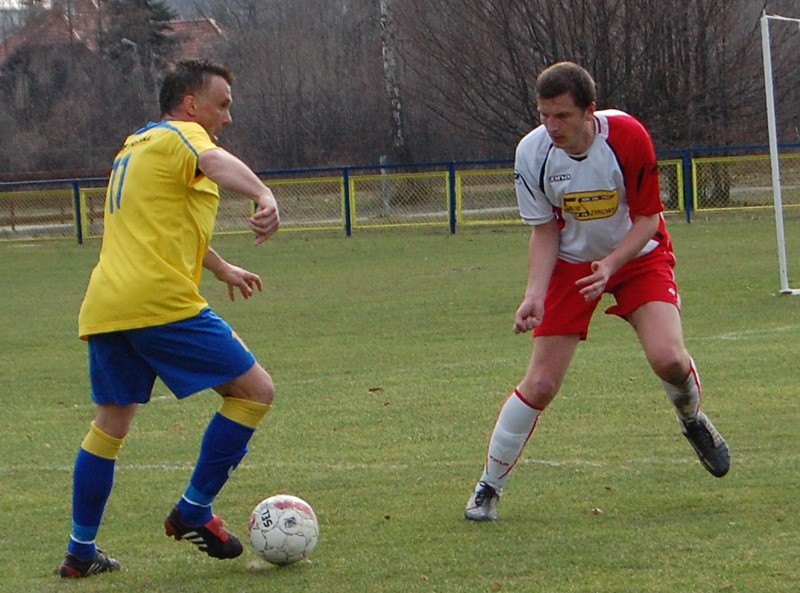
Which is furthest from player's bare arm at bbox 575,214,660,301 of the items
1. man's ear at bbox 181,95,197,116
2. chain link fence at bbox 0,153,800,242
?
chain link fence at bbox 0,153,800,242

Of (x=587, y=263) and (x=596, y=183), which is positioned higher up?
(x=596, y=183)

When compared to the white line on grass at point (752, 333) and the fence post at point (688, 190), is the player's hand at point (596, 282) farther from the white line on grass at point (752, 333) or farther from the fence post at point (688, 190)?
the fence post at point (688, 190)

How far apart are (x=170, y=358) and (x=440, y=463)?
2.23 meters

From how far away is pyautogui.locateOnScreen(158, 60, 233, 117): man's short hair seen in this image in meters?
4.62

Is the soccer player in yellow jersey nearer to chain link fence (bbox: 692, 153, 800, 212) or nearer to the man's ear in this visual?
the man's ear

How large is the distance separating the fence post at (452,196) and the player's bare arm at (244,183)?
21939mm

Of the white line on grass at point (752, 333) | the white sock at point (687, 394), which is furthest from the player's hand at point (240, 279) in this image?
the white line on grass at point (752, 333)

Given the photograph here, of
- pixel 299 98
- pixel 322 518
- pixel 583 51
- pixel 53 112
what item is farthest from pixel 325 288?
pixel 53 112

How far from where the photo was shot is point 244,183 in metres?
4.25

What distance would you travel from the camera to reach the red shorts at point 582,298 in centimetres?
538

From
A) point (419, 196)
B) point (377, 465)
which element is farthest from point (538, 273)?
point (419, 196)

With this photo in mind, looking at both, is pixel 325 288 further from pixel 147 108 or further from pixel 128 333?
pixel 147 108

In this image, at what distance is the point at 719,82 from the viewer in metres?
32.4

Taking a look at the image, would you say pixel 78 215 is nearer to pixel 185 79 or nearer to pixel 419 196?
pixel 419 196
